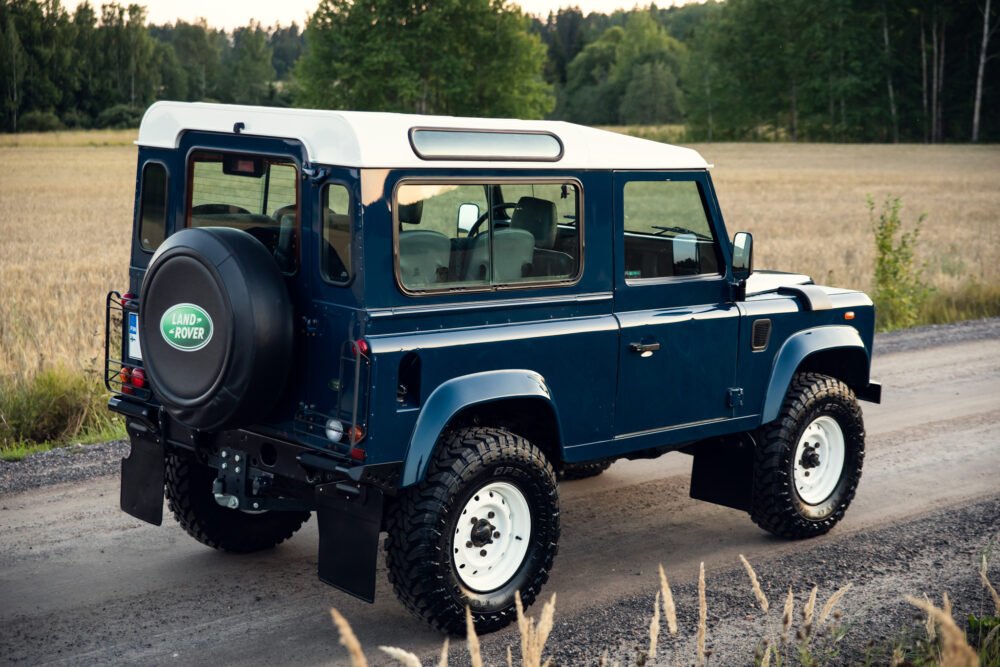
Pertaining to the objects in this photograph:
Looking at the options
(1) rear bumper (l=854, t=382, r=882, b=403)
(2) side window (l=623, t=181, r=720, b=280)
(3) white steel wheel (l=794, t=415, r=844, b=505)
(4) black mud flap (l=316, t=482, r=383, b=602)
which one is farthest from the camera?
(1) rear bumper (l=854, t=382, r=882, b=403)

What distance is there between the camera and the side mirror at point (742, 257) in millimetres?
6008

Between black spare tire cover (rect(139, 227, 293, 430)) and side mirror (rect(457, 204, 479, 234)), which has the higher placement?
side mirror (rect(457, 204, 479, 234))

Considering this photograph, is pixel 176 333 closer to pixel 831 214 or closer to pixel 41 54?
pixel 831 214

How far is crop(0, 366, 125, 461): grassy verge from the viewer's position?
8117mm

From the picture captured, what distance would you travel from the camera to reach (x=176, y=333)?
4.88m

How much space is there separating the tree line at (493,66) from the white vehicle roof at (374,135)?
79.4 feet

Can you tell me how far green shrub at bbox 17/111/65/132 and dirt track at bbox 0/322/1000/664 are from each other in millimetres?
27493

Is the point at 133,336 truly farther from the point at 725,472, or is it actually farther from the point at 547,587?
the point at 725,472

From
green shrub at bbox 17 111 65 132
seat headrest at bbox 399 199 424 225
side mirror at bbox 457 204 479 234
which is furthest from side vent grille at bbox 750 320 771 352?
Result: green shrub at bbox 17 111 65 132

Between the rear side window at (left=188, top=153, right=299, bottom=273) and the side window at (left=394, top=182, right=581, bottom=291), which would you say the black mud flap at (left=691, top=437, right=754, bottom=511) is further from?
the rear side window at (left=188, top=153, right=299, bottom=273)

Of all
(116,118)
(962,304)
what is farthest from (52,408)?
(116,118)

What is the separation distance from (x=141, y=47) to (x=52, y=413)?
111 feet

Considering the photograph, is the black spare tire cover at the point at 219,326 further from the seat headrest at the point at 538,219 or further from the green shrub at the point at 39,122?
the green shrub at the point at 39,122

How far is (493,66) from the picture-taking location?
190 ft
